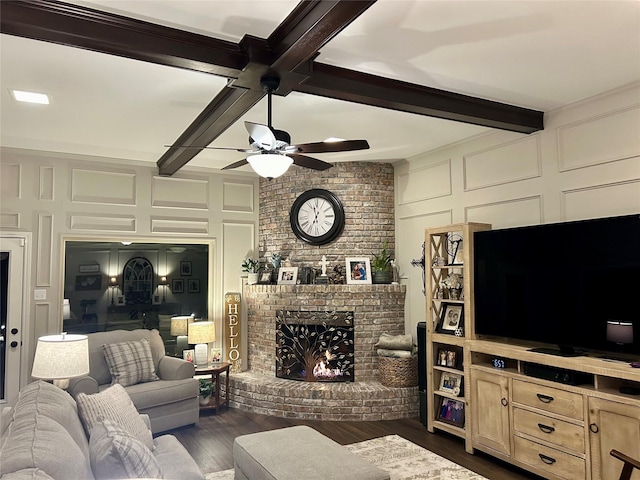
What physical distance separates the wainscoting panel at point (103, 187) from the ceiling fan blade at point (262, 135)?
3.14 meters

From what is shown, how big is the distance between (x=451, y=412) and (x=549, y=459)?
1.12m

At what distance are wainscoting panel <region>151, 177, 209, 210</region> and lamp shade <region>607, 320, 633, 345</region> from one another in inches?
176

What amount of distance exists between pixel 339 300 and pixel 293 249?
2.96 ft

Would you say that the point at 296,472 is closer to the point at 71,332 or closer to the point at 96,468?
the point at 96,468

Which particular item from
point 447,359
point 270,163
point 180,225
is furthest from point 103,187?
point 447,359

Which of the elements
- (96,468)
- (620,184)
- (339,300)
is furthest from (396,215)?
(96,468)

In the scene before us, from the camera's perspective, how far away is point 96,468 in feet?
6.53

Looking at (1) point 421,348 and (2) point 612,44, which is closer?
(2) point 612,44

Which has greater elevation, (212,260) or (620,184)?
(620,184)

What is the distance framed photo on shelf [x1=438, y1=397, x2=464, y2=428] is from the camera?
427cm

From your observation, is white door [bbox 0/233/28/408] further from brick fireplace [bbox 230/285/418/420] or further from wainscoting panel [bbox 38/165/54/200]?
brick fireplace [bbox 230/285/418/420]

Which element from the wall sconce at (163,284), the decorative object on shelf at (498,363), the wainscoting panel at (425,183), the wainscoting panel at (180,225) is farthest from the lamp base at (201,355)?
the decorative object on shelf at (498,363)

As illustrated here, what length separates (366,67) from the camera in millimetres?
3107

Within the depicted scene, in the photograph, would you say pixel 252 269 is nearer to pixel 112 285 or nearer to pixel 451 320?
pixel 112 285
